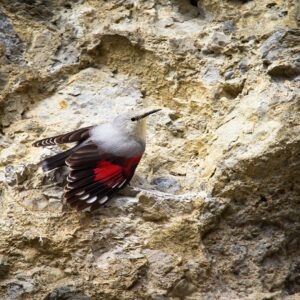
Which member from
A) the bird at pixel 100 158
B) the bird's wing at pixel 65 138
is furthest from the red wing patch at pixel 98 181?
the bird's wing at pixel 65 138

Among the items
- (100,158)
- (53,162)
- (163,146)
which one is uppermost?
(53,162)

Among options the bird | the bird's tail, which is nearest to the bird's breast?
the bird

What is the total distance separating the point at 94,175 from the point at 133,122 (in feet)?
1.37

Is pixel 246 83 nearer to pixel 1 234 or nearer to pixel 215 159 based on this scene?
pixel 215 159

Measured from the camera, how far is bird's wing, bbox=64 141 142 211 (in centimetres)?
334

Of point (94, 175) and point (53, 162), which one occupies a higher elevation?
point (53, 162)

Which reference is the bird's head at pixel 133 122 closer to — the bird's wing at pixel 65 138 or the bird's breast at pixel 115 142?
the bird's breast at pixel 115 142

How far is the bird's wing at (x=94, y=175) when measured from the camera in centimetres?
334

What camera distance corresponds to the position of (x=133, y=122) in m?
3.78

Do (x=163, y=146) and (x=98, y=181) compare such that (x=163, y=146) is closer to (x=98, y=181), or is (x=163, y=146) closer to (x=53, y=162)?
(x=98, y=181)

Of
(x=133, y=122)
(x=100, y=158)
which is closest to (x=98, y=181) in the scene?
(x=100, y=158)

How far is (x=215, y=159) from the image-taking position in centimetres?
348

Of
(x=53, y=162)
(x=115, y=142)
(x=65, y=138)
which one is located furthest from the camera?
(x=115, y=142)

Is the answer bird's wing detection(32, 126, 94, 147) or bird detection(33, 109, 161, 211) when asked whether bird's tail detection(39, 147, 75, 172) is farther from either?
bird's wing detection(32, 126, 94, 147)
